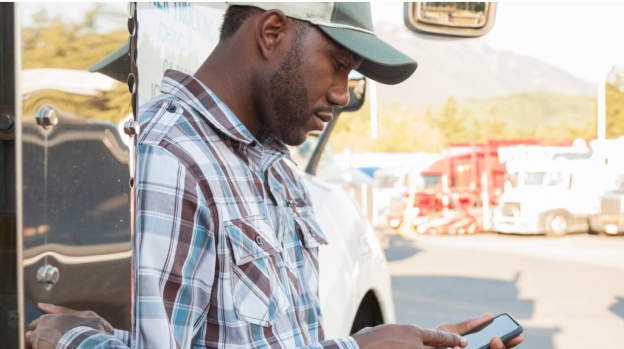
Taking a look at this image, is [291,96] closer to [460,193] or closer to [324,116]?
[324,116]

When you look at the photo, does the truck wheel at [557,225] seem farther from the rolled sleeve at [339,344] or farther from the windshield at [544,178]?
the rolled sleeve at [339,344]

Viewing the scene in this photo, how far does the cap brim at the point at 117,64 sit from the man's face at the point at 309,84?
0.28 m

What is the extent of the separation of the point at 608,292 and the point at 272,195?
9.11 meters

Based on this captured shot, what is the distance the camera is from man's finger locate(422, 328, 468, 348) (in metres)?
1.20

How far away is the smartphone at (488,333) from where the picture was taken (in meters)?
1.50

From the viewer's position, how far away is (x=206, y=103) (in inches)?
46.7

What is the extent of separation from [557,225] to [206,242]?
52.7 ft

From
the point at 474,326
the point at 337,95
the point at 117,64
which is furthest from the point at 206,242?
the point at 474,326

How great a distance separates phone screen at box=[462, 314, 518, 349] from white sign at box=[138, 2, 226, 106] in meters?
0.96

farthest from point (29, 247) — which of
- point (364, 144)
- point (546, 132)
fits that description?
A: point (546, 132)

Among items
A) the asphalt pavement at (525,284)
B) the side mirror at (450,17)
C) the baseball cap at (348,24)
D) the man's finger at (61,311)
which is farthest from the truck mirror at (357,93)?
the asphalt pavement at (525,284)

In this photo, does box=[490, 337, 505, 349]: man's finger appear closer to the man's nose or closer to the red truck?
the man's nose

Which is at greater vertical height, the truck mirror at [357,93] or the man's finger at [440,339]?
the truck mirror at [357,93]

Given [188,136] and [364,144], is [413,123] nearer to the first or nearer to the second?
[364,144]
